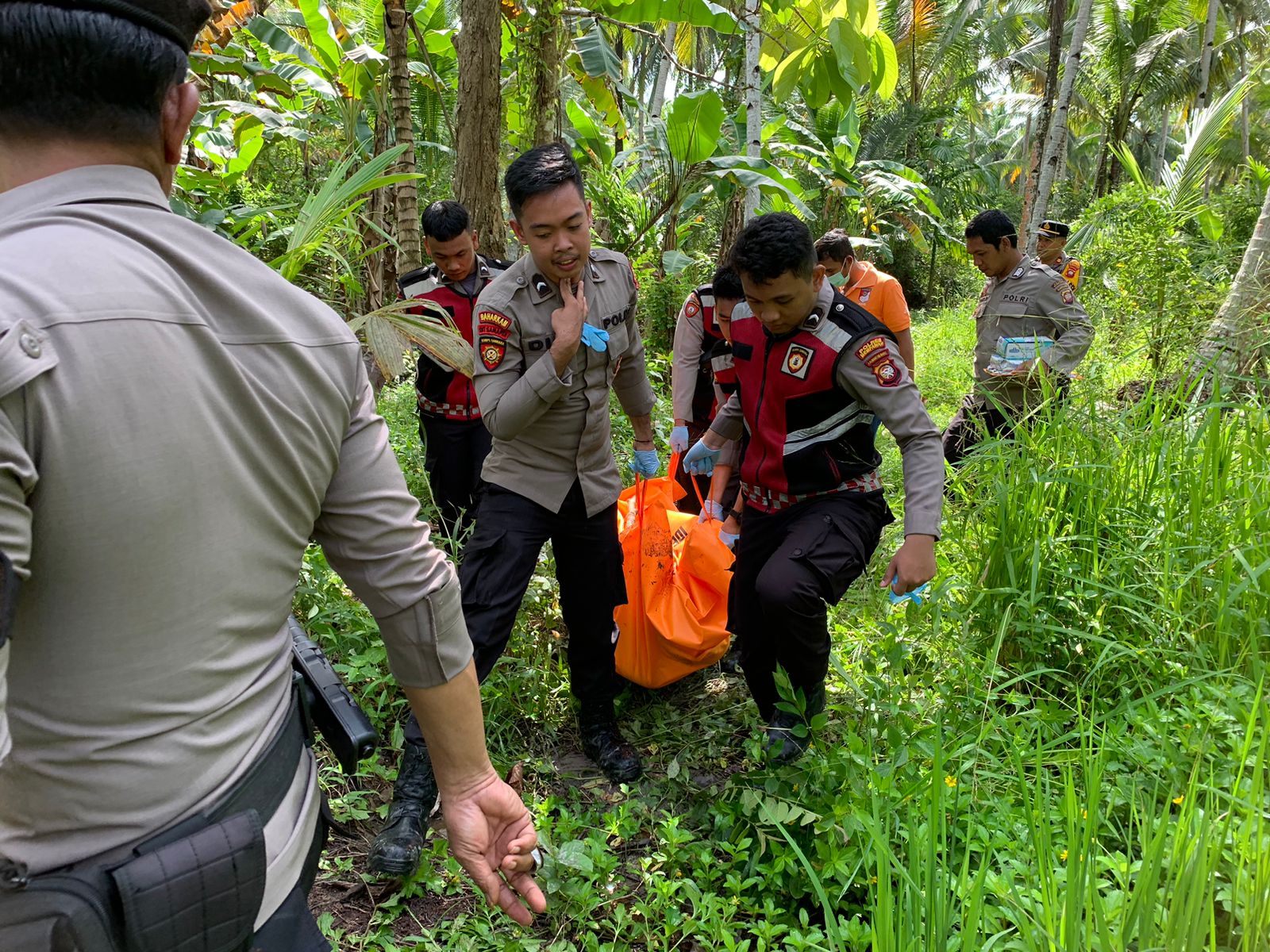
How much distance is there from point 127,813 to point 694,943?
1727mm

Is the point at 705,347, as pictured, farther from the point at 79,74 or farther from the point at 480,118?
the point at 79,74

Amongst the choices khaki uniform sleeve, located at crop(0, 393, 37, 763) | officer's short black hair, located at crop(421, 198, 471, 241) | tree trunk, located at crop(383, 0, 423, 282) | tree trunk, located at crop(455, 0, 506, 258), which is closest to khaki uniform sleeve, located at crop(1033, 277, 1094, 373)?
officer's short black hair, located at crop(421, 198, 471, 241)

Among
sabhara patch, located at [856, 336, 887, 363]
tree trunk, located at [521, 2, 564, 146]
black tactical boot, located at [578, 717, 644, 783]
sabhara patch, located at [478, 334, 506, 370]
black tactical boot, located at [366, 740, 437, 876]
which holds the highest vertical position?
tree trunk, located at [521, 2, 564, 146]

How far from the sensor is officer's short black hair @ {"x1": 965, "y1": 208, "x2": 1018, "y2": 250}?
5.02m

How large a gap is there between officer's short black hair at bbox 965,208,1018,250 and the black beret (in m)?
4.85

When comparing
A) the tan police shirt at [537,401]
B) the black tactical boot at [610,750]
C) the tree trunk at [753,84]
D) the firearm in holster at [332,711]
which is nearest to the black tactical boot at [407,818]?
the black tactical boot at [610,750]

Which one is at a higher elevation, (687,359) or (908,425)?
(908,425)

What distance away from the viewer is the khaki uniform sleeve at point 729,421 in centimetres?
335

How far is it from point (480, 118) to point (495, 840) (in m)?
4.35

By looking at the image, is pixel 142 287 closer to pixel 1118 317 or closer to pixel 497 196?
pixel 497 196

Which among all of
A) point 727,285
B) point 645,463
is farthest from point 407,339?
point 727,285

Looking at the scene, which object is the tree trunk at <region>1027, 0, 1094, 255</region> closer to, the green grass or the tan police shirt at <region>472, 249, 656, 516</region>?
the green grass

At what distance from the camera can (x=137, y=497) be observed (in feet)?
2.69

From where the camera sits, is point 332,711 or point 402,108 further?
point 402,108
